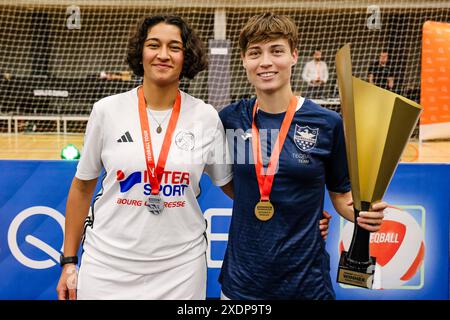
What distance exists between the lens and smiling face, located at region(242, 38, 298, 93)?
1449 millimetres

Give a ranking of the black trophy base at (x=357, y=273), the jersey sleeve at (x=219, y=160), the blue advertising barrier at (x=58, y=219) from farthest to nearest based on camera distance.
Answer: the blue advertising barrier at (x=58, y=219) → the jersey sleeve at (x=219, y=160) → the black trophy base at (x=357, y=273)

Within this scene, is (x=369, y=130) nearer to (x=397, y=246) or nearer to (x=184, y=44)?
(x=184, y=44)

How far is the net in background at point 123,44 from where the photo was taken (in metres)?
9.07

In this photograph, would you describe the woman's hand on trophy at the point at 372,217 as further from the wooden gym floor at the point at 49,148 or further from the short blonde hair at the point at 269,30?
the wooden gym floor at the point at 49,148

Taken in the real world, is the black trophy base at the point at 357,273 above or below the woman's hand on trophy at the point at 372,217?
below

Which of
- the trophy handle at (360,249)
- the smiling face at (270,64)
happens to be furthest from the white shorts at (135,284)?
the smiling face at (270,64)

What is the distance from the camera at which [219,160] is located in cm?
159

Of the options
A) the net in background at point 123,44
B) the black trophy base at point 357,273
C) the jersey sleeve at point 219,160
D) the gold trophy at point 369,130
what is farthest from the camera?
the net in background at point 123,44

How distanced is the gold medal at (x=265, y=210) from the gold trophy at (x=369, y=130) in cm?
28

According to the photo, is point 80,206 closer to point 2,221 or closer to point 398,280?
point 2,221

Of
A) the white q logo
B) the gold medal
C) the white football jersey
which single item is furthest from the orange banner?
the white football jersey

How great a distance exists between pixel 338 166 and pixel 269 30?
49 cm

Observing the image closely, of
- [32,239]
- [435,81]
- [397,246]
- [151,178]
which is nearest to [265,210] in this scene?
[151,178]

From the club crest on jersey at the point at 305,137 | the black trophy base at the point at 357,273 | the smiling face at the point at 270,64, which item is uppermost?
the smiling face at the point at 270,64
